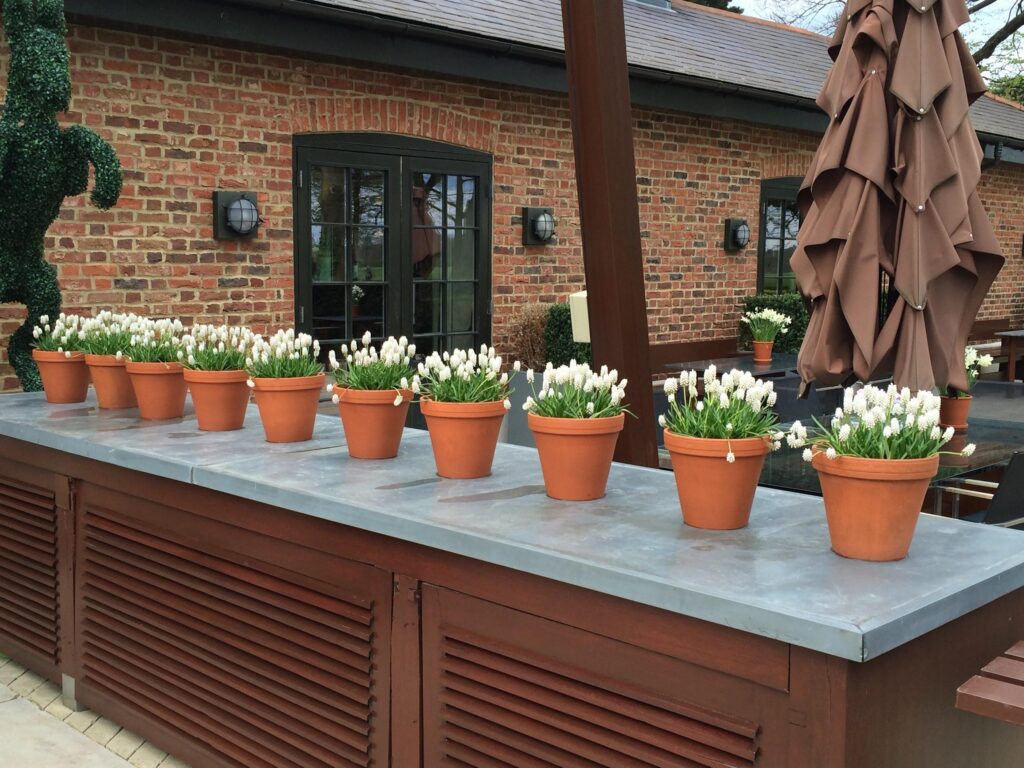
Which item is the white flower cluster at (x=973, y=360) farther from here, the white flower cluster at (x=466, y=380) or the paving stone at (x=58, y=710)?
the paving stone at (x=58, y=710)

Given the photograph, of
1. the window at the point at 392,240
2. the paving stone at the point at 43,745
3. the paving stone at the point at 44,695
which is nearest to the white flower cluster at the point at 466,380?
the paving stone at the point at 43,745

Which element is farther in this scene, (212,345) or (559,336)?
(559,336)

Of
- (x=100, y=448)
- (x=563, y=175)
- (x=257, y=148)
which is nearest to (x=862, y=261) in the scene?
(x=100, y=448)

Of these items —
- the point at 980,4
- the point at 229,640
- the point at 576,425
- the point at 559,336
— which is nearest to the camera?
the point at 576,425

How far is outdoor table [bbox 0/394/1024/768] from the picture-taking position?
1.84 meters

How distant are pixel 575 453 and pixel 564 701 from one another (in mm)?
629

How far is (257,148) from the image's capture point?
692cm

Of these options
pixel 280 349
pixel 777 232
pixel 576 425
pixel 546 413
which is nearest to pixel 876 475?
pixel 576 425

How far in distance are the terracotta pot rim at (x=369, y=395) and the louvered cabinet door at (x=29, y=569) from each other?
129 centimetres

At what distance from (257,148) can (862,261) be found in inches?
179

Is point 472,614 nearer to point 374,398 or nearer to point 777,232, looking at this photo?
point 374,398

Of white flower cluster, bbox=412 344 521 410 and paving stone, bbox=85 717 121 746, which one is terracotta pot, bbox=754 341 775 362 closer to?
white flower cluster, bbox=412 344 521 410

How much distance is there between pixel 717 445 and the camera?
2246 mm

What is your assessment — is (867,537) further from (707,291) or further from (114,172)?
(707,291)
